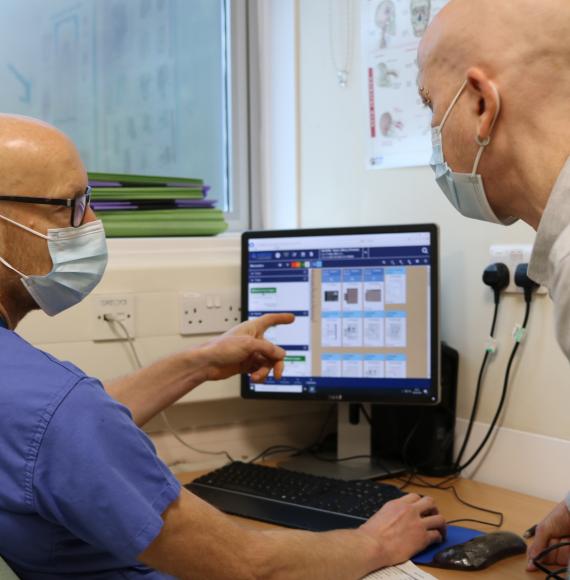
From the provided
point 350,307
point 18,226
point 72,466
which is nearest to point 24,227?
point 18,226

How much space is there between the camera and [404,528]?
4.63 feet

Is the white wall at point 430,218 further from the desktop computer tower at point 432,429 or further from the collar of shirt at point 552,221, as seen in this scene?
the collar of shirt at point 552,221

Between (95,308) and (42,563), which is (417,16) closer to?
(95,308)

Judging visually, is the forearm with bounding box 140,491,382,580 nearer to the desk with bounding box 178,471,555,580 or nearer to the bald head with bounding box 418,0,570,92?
the desk with bounding box 178,471,555,580

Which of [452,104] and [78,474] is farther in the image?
[452,104]

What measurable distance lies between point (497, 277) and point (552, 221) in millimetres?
778

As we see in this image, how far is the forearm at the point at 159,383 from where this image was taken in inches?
63.1

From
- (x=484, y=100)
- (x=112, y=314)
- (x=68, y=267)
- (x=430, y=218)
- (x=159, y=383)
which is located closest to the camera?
(x=484, y=100)

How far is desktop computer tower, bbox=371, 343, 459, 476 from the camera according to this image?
6.20 ft

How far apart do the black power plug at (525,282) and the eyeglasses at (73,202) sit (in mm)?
905

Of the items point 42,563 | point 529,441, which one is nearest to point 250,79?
point 529,441

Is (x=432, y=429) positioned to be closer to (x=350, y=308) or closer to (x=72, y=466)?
(x=350, y=308)

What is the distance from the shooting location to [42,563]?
1.13 m

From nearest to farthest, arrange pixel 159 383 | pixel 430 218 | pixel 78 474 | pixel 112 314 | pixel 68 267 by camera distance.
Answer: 1. pixel 78 474
2. pixel 68 267
3. pixel 159 383
4. pixel 112 314
5. pixel 430 218
